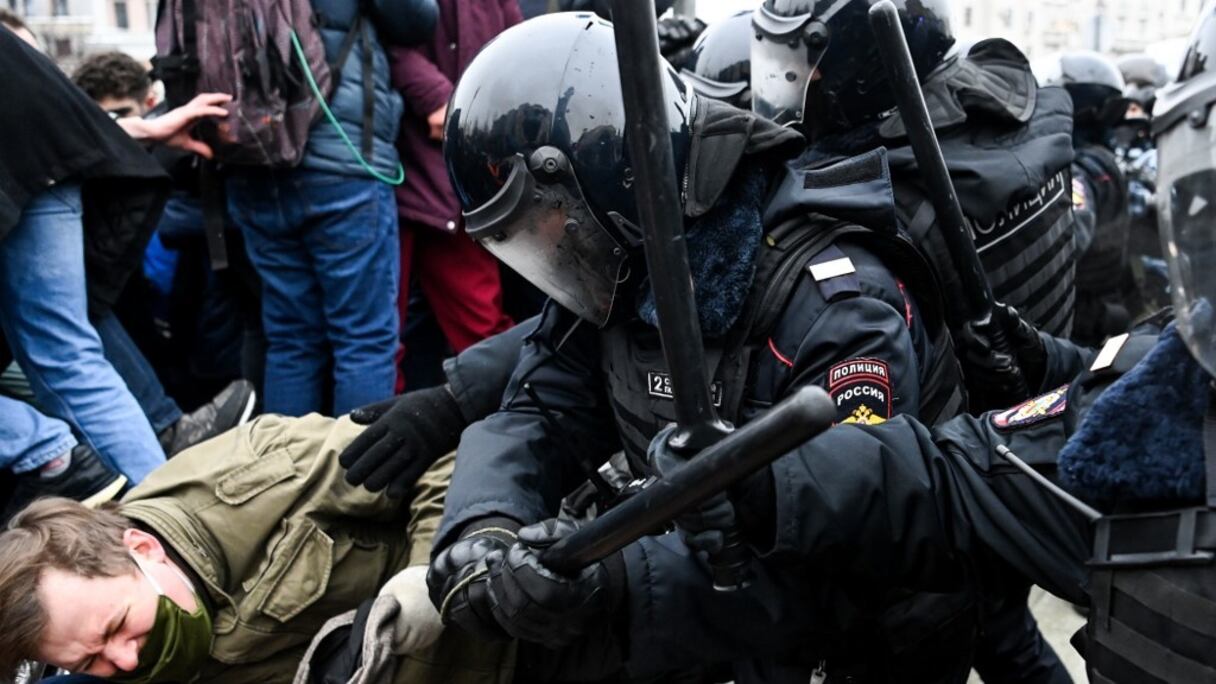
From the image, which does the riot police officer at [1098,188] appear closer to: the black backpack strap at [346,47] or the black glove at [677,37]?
the black glove at [677,37]

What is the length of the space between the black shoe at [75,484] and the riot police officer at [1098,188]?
2817 mm

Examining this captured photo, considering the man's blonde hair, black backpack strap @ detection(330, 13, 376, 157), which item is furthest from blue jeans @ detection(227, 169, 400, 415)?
the man's blonde hair

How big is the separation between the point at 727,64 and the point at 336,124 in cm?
113

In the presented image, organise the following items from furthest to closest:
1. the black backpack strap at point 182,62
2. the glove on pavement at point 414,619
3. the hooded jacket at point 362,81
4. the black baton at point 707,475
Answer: the hooded jacket at point 362,81 → the black backpack strap at point 182,62 → the glove on pavement at point 414,619 → the black baton at point 707,475

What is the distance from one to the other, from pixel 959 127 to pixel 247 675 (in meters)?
1.75

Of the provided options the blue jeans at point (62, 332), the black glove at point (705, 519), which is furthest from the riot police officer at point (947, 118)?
the blue jeans at point (62, 332)

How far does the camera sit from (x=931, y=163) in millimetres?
1947

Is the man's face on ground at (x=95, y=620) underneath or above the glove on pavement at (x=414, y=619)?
underneath

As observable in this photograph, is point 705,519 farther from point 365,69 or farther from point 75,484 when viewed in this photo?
point 365,69

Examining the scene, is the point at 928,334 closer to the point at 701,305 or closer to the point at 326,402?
the point at 701,305

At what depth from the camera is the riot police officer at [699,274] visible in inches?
70.0

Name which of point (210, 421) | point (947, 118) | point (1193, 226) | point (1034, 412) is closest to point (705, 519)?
point (1034, 412)

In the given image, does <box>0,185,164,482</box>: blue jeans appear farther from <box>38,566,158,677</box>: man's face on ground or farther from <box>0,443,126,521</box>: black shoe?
<box>38,566,158,677</box>: man's face on ground

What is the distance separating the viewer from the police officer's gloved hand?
70.7 inches
